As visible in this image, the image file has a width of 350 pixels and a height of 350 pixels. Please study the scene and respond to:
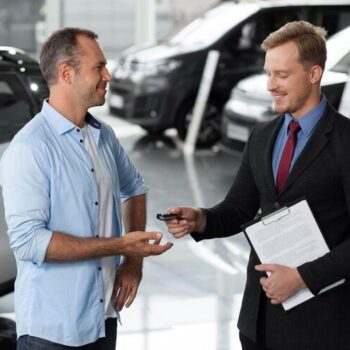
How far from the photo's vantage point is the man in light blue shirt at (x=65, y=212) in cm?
254

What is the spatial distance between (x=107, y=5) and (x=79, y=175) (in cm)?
1336

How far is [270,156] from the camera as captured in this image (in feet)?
8.86

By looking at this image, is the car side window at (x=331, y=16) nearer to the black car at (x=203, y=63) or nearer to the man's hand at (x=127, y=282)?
the black car at (x=203, y=63)

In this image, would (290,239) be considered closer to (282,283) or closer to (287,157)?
(282,283)

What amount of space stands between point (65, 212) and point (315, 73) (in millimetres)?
779

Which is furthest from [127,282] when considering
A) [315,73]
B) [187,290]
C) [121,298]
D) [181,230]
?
[187,290]

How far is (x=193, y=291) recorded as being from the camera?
5652mm

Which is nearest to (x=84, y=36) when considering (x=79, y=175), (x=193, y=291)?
(x=79, y=175)

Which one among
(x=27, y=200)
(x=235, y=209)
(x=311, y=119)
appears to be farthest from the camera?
(x=235, y=209)

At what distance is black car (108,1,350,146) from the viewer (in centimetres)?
1033

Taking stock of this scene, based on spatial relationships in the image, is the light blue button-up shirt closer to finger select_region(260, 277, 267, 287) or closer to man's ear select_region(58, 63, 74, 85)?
man's ear select_region(58, 63, 74, 85)

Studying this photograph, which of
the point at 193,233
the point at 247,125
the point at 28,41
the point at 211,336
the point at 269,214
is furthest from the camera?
the point at 28,41

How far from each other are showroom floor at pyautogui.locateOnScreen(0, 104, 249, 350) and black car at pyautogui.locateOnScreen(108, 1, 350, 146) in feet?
5.37

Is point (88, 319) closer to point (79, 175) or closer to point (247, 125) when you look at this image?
point (79, 175)
